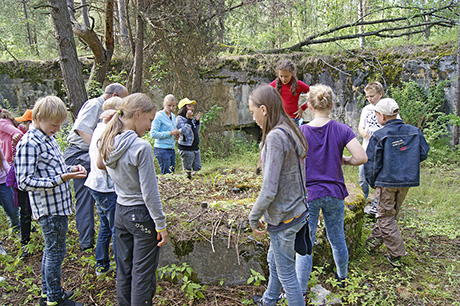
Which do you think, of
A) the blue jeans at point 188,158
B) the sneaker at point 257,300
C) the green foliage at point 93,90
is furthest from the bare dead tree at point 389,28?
the sneaker at point 257,300

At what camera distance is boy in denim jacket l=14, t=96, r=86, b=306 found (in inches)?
101

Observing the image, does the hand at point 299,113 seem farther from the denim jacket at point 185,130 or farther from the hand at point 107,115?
the hand at point 107,115

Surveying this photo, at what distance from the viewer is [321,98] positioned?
261 cm

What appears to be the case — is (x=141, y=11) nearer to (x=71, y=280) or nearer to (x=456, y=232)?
(x=71, y=280)

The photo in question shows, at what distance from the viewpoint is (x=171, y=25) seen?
276 inches

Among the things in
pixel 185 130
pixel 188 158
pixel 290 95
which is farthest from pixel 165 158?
pixel 290 95

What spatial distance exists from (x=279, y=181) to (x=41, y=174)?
2.11m

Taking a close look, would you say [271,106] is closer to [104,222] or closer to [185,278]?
[185,278]

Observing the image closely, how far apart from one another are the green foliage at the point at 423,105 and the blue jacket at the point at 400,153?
4470 millimetres

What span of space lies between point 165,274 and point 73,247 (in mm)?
1701

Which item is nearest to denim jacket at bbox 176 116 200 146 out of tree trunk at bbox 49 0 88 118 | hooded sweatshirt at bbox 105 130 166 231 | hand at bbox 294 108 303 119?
tree trunk at bbox 49 0 88 118

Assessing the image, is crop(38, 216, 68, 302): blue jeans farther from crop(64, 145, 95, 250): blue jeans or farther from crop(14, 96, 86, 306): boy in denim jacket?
crop(64, 145, 95, 250): blue jeans

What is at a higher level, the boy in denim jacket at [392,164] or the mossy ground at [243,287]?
the boy in denim jacket at [392,164]

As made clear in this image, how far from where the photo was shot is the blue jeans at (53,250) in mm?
2678
